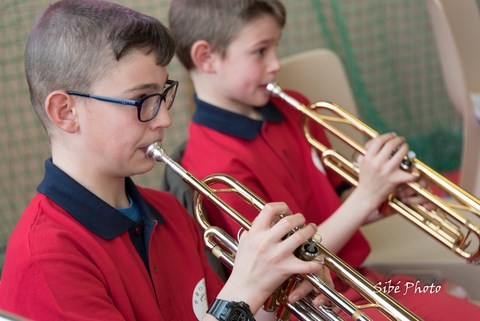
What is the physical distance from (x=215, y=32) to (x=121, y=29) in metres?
0.55

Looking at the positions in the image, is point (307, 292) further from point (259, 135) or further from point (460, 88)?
point (460, 88)

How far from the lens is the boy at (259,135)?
1.62 m

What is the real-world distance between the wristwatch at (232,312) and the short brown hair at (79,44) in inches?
14.5

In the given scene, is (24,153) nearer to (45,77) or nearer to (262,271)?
(45,77)

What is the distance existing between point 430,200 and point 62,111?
0.73 meters

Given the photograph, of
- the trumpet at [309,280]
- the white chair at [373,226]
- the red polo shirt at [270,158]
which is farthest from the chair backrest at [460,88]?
the trumpet at [309,280]

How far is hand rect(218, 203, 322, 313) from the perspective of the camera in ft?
3.80

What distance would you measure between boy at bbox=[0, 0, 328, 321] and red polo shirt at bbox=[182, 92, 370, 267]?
1.25ft

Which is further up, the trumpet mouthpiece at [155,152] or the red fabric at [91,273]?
the trumpet mouthpiece at [155,152]

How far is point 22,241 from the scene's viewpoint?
1.13 meters

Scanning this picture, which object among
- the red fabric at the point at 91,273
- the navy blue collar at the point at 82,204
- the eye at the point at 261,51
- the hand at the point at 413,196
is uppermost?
the eye at the point at 261,51

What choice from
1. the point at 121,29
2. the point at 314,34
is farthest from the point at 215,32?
the point at 314,34

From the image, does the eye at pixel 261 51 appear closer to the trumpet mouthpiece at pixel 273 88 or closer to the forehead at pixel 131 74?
the trumpet mouthpiece at pixel 273 88

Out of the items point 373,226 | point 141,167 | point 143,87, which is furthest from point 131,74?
point 373,226
